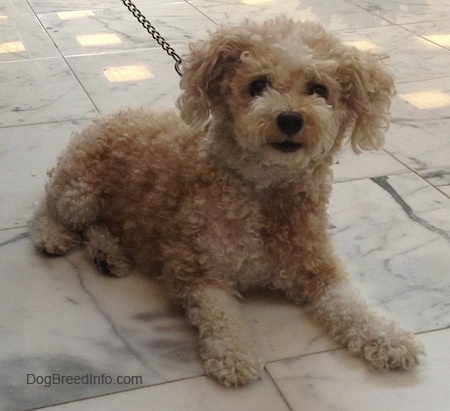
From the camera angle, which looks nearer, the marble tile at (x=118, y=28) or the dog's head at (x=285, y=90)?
the dog's head at (x=285, y=90)

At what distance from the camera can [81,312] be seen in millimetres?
1604

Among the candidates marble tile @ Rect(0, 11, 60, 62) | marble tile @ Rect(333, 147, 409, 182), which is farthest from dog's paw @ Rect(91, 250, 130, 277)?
marble tile @ Rect(0, 11, 60, 62)

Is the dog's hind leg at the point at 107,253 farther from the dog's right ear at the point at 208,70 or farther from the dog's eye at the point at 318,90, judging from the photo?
the dog's eye at the point at 318,90

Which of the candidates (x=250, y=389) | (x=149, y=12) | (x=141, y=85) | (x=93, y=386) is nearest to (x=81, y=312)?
(x=93, y=386)

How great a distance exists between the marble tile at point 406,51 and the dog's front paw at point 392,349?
5.36 feet

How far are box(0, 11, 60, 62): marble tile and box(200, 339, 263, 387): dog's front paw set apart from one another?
1.97 metres

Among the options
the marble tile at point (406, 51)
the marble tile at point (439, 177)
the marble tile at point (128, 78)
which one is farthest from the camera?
the marble tile at point (406, 51)

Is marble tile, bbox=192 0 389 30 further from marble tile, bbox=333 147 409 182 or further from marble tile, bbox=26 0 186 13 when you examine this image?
marble tile, bbox=333 147 409 182

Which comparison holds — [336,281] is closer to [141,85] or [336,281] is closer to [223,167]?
[223,167]

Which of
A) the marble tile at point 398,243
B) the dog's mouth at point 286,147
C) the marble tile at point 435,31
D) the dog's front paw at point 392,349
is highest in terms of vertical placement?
the dog's mouth at point 286,147

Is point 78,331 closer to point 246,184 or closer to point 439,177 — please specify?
point 246,184

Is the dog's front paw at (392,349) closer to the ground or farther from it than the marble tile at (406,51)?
farther from it

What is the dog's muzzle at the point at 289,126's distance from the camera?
4.65 ft

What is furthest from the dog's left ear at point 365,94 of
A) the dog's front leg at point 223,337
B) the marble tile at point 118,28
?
the marble tile at point 118,28
